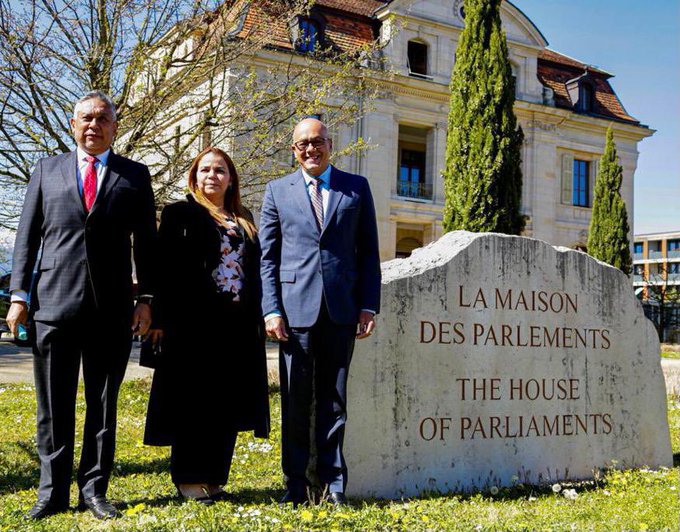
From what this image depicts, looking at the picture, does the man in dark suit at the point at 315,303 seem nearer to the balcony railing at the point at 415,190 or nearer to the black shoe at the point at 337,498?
the black shoe at the point at 337,498

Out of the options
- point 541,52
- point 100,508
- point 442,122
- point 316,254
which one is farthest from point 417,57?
point 100,508

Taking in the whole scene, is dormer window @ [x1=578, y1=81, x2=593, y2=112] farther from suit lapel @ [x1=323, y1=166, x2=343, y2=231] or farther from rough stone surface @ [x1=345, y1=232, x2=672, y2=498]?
suit lapel @ [x1=323, y1=166, x2=343, y2=231]

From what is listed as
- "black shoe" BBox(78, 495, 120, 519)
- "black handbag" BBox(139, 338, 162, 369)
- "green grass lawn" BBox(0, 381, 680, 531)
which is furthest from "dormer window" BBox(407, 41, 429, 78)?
"black shoe" BBox(78, 495, 120, 519)

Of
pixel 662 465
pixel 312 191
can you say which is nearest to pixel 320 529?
pixel 312 191

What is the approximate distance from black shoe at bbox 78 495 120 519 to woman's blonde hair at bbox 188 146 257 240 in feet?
5.41

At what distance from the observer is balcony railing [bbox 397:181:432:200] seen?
1089 inches

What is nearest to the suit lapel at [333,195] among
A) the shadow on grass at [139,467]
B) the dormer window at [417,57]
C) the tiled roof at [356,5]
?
the shadow on grass at [139,467]

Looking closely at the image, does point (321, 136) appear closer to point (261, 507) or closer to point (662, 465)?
point (261, 507)

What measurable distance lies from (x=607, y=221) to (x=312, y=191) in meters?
23.5

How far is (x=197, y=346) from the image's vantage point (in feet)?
13.4

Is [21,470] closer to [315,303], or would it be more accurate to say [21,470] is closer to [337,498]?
[337,498]

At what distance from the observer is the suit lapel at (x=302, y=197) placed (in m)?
4.04

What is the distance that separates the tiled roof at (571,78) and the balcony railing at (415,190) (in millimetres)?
7491

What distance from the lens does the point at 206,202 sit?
429 cm
